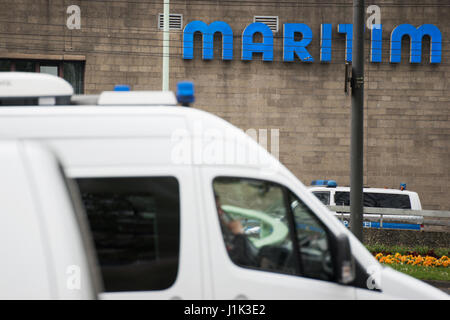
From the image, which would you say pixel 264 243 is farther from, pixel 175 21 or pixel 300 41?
pixel 175 21

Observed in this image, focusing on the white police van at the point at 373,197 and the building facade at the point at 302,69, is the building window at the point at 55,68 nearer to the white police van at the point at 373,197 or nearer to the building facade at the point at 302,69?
the building facade at the point at 302,69

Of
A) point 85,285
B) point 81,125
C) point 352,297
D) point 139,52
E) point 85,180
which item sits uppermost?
point 139,52

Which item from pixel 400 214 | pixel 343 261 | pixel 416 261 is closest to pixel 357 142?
pixel 416 261

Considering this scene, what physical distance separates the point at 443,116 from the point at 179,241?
2107 cm

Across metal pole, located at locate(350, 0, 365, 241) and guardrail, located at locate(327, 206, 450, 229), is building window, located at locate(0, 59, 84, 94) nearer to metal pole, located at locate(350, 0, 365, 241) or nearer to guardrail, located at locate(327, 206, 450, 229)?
guardrail, located at locate(327, 206, 450, 229)

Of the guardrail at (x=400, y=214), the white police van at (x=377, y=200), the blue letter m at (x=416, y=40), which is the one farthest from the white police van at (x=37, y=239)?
the blue letter m at (x=416, y=40)

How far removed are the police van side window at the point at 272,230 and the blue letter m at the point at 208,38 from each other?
19058 millimetres

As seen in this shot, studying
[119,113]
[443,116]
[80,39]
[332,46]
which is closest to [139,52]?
[80,39]

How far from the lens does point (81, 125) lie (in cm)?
316

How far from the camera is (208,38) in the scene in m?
22.0

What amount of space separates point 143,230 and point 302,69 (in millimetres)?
19840

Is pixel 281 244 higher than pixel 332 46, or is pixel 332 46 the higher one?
pixel 332 46

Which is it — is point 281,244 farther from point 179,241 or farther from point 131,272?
point 131,272

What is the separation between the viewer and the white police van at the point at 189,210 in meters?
3.06
